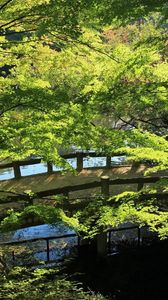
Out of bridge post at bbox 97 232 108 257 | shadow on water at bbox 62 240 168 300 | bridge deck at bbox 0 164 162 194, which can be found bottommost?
shadow on water at bbox 62 240 168 300

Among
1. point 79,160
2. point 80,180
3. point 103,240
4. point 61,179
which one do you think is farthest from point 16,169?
point 103,240

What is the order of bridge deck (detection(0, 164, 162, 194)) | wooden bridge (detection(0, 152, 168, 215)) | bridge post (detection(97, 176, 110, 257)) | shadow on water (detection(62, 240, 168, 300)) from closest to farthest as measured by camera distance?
shadow on water (detection(62, 240, 168, 300)), bridge post (detection(97, 176, 110, 257)), wooden bridge (detection(0, 152, 168, 215)), bridge deck (detection(0, 164, 162, 194))

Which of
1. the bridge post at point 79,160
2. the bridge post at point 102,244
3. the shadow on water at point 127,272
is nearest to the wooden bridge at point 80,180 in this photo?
the bridge post at point 79,160

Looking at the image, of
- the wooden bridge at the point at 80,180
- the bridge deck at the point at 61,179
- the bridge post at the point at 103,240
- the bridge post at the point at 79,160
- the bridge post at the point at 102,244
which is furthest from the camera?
the bridge post at the point at 79,160

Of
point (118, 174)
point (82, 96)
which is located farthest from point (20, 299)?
point (118, 174)

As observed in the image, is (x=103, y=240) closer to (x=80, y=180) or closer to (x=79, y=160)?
(x=80, y=180)

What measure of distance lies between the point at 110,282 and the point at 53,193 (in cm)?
365

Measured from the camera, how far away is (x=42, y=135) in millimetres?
7289

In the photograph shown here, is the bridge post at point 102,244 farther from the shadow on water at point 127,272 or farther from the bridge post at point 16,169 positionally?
the bridge post at point 16,169

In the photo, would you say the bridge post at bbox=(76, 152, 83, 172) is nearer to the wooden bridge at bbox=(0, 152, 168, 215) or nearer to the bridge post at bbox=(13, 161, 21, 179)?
the wooden bridge at bbox=(0, 152, 168, 215)

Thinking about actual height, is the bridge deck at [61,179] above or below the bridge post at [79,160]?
below

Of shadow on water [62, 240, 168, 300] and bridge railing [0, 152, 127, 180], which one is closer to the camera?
shadow on water [62, 240, 168, 300]

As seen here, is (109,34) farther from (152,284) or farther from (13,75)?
(152,284)

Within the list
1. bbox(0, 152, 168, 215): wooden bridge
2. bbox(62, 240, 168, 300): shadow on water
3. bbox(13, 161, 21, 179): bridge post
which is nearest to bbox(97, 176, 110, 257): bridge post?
bbox(0, 152, 168, 215): wooden bridge
